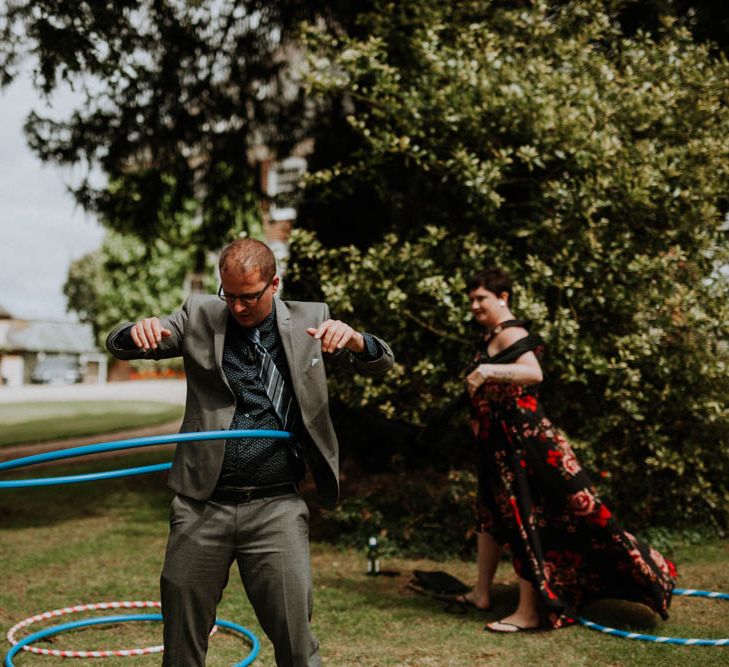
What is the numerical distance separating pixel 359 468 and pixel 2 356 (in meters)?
62.1

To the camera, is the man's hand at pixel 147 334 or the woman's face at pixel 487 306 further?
the woman's face at pixel 487 306

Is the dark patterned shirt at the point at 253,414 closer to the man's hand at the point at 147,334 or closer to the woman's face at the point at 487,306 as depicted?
the man's hand at the point at 147,334

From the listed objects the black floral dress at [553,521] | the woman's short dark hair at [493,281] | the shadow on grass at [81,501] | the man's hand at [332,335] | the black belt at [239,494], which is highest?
the woman's short dark hair at [493,281]

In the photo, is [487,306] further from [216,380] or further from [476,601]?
[216,380]

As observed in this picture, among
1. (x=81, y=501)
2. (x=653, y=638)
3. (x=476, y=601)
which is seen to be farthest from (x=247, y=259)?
(x=81, y=501)

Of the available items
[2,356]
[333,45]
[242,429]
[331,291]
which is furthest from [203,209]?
[2,356]

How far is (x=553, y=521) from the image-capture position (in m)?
5.44

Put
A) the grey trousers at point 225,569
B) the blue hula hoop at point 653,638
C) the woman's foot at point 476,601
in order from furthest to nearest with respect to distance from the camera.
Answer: the woman's foot at point 476,601 → the blue hula hoop at point 653,638 → the grey trousers at point 225,569

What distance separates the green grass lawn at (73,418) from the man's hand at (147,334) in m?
15.6

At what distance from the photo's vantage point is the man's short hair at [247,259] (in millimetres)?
3184

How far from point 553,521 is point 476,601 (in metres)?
1.01

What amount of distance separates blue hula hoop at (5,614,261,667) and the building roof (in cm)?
6459

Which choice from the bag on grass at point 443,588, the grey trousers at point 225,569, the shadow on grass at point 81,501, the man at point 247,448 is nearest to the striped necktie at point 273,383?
Result: the man at point 247,448

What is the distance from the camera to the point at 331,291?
7395 millimetres
